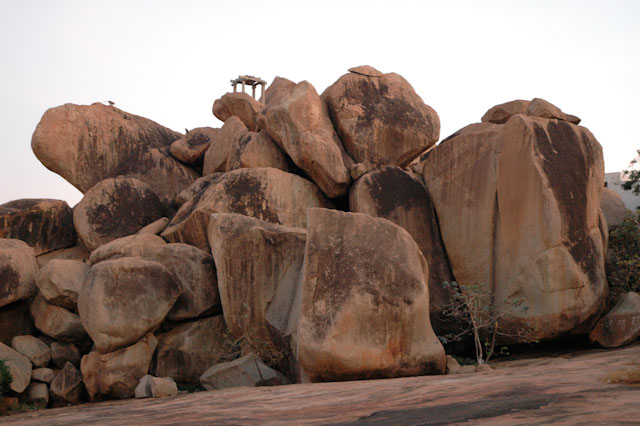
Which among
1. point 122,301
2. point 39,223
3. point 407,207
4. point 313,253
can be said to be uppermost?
point 39,223

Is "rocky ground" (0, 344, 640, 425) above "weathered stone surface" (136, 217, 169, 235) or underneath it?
underneath

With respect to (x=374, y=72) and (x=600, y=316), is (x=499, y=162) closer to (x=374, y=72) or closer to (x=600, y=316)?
(x=600, y=316)

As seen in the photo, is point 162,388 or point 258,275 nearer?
point 162,388

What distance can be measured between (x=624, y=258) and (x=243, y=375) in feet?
31.5

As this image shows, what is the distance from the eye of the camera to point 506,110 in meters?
17.2

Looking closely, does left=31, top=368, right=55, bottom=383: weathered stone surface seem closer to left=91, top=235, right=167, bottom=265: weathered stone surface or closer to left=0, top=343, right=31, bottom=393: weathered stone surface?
left=0, top=343, right=31, bottom=393: weathered stone surface

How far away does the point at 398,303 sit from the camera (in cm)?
1098

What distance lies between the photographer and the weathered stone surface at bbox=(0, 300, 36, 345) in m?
14.7

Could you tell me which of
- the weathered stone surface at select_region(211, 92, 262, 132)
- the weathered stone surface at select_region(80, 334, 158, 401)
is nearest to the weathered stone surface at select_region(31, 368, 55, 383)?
the weathered stone surface at select_region(80, 334, 158, 401)

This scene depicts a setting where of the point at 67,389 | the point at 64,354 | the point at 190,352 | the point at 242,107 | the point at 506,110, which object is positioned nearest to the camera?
the point at 67,389

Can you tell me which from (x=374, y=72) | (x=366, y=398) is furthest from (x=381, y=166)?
(x=366, y=398)

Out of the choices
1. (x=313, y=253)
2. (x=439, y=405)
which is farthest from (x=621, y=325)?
(x=439, y=405)

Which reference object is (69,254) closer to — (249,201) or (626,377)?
(249,201)

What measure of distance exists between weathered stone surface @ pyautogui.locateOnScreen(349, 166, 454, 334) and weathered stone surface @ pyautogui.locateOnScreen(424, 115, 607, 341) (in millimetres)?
300
